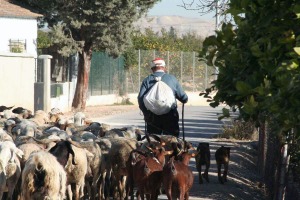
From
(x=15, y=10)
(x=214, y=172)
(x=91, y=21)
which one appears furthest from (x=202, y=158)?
(x=15, y=10)

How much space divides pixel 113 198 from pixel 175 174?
8.23ft

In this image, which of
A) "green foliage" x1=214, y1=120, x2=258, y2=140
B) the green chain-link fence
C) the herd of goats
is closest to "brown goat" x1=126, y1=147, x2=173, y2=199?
the herd of goats

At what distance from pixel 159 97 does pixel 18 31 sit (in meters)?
22.6

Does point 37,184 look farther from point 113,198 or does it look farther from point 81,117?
point 81,117

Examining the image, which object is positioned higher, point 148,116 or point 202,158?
point 148,116

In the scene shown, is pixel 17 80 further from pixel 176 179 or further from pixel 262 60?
pixel 262 60

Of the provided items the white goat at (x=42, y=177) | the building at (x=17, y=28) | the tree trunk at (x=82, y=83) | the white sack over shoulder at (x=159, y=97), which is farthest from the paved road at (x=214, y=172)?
the building at (x=17, y=28)

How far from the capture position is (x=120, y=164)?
14.8 m

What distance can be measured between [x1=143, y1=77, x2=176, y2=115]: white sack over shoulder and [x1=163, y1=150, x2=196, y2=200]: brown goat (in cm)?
244

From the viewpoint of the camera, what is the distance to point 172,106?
1602 centimetres

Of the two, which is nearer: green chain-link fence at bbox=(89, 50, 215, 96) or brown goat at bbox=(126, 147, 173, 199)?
brown goat at bbox=(126, 147, 173, 199)

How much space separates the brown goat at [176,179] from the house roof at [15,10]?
24.1 m

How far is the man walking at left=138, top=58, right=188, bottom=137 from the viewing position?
16.1m

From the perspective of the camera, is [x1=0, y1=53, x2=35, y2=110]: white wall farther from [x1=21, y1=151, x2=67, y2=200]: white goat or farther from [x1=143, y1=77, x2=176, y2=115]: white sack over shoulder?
[x1=21, y1=151, x2=67, y2=200]: white goat
